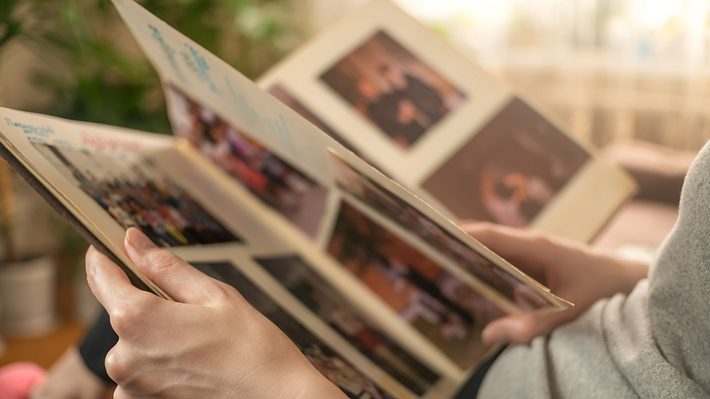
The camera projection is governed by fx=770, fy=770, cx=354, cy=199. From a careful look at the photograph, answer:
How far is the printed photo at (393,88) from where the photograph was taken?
0.82 metres

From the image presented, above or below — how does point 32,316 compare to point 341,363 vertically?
below

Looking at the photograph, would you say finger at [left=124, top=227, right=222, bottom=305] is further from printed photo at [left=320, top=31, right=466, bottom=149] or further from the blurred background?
the blurred background

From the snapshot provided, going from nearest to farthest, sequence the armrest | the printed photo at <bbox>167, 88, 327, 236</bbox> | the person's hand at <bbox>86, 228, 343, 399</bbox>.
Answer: the person's hand at <bbox>86, 228, 343, 399</bbox> → the printed photo at <bbox>167, 88, 327, 236</bbox> → the armrest

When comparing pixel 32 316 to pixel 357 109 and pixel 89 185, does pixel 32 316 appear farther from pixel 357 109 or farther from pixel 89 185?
pixel 89 185

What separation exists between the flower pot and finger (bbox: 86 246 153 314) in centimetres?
137

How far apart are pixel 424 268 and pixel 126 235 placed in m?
0.32

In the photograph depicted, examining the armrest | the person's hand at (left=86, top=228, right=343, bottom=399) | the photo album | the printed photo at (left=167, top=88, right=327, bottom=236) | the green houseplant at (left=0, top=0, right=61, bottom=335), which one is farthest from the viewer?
the green houseplant at (left=0, top=0, right=61, bottom=335)

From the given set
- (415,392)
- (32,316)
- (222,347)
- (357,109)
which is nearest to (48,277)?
(32,316)

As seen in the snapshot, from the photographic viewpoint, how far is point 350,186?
2.02 feet

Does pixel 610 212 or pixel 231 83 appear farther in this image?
→ pixel 610 212

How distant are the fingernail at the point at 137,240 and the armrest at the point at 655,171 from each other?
128 cm

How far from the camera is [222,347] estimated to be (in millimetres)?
427

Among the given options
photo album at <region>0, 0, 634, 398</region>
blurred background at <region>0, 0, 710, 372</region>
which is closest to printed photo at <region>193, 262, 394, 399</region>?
photo album at <region>0, 0, 634, 398</region>

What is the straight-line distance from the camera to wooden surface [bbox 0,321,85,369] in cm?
164
